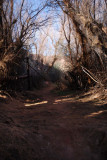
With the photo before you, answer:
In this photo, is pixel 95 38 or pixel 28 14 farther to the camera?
pixel 28 14

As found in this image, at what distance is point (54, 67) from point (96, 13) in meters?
14.3

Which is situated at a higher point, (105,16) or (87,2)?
(87,2)

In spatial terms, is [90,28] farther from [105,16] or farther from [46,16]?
[46,16]

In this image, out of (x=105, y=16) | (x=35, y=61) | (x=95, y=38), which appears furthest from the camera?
(x=35, y=61)

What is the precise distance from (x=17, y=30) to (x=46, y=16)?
1934 millimetres

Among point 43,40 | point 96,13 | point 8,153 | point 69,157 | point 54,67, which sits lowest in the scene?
point 69,157

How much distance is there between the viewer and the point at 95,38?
17.5ft

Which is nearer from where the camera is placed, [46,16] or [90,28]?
[90,28]

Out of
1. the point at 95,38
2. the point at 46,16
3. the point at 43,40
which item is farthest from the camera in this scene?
the point at 43,40

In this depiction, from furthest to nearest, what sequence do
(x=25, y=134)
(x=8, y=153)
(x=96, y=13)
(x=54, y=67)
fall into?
(x=54, y=67) < (x=96, y=13) < (x=25, y=134) < (x=8, y=153)

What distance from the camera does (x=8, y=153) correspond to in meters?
1.76

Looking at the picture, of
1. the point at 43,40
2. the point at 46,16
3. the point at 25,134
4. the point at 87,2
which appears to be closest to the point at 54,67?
the point at 43,40

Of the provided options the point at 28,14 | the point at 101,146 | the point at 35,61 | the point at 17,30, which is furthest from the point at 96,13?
the point at 35,61

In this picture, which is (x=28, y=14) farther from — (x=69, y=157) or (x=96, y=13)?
(x=69, y=157)
